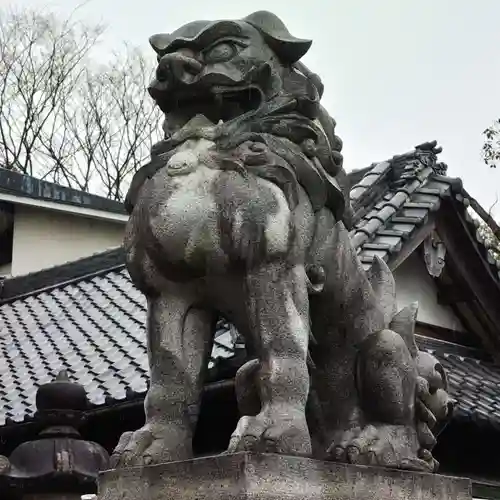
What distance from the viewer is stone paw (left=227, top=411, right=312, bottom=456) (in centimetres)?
289

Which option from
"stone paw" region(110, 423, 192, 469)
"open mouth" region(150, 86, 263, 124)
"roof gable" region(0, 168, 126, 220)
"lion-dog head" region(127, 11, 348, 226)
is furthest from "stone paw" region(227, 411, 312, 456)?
"roof gable" region(0, 168, 126, 220)

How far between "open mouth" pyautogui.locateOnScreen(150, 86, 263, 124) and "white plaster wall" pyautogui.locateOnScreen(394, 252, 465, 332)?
5.71 meters

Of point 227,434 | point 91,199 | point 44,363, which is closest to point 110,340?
point 44,363

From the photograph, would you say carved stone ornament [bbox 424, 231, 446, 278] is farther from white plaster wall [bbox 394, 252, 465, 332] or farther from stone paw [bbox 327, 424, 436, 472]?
stone paw [bbox 327, 424, 436, 472]

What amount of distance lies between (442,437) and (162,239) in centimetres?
459

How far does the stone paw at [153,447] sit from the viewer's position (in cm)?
307

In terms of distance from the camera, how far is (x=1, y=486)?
17.6 ft

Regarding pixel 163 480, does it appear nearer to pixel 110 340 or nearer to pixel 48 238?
pixel 110 340

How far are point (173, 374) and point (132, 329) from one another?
572 centimetres

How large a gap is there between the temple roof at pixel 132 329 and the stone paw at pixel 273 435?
311cm

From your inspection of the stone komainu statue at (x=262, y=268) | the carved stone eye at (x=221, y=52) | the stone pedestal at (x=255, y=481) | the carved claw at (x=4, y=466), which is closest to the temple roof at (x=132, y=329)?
the carved claw at (x=4, y=466)

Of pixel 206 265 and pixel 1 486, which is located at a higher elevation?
pixel 206 265

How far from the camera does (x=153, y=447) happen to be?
310 centimetres

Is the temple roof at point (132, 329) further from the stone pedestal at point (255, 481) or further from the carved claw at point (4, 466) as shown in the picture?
the stone pedestal at point (255, 481)
